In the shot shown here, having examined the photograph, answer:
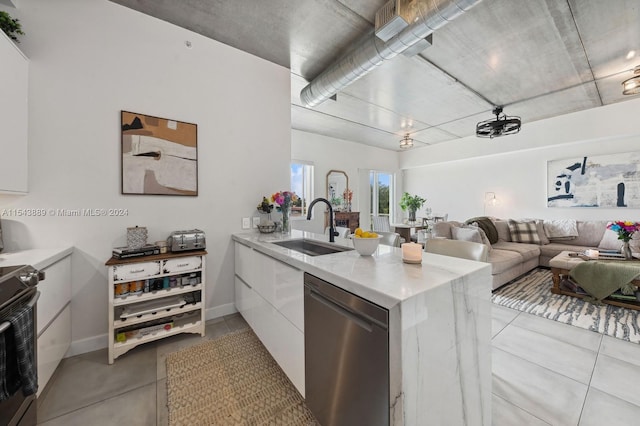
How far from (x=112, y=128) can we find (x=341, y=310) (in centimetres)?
239

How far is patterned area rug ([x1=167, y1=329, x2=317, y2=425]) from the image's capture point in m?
1.36

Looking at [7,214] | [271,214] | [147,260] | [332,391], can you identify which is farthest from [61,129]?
[332,391]

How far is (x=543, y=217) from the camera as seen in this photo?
4992 millimetres

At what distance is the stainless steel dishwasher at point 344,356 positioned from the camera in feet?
2.83

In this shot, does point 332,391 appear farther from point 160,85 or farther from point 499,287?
point 499,287

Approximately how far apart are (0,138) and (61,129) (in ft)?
1.55

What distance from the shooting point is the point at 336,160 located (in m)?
6.04

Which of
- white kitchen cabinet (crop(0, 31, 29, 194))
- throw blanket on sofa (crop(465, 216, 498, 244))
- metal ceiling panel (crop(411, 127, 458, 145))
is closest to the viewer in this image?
white kitchen cabinet (crop(0, 31, 29, 194))

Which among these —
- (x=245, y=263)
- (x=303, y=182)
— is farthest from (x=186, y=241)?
(x=303, y=182)

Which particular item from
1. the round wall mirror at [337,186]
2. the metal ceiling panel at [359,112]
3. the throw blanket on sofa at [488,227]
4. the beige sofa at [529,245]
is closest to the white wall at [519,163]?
the beige sofa at [529,245]

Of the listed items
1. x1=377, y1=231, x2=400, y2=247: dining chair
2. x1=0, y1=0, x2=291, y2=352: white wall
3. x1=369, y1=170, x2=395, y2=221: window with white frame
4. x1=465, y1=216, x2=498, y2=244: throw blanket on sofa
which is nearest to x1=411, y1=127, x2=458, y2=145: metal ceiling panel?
x1=369, y1=170, x2=395, y2=221: window with white frame

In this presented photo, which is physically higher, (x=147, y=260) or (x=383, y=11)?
(x=383, y=11)

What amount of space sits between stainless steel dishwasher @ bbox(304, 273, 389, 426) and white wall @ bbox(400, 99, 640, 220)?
5.85m

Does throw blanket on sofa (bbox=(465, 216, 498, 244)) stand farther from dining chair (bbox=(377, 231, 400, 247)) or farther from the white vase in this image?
dining chair (bbox=(377, 231, 400, 247))
